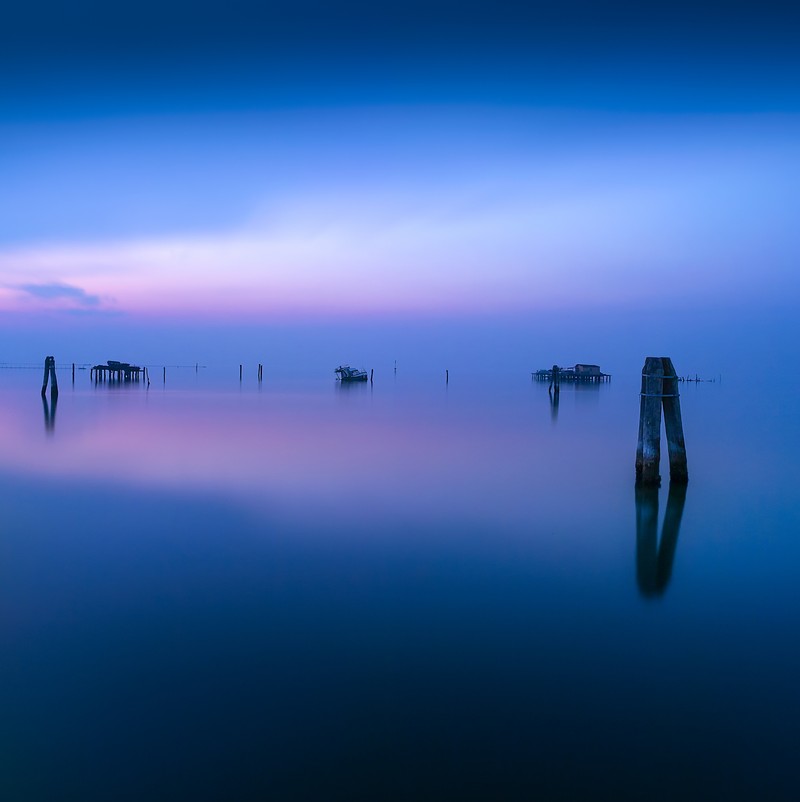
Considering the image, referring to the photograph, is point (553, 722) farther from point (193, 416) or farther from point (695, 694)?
point (193, 416)

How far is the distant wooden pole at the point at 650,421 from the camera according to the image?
36.8 feet

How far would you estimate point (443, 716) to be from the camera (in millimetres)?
4430

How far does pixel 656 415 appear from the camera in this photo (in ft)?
37.0

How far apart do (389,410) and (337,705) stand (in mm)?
29633

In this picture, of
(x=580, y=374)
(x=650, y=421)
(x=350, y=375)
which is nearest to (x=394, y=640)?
(x=650, y=421)

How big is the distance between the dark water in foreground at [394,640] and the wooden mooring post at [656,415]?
0.69 meters

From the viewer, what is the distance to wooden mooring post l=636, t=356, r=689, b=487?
11.2m

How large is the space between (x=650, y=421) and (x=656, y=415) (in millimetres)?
146

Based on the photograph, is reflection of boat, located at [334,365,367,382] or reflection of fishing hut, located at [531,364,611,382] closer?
reflection of boat, located at [334,365,367,382]

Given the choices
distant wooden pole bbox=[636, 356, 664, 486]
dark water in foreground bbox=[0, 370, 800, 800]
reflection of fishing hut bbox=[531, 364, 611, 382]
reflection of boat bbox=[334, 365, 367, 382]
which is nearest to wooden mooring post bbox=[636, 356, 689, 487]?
distant wooden pole bbox=[636, 356, 664, 486]

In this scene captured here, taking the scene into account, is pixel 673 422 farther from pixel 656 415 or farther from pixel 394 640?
pixel 394 640

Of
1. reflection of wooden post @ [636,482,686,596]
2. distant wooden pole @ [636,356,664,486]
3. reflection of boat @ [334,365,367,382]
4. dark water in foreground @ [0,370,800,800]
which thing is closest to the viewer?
dark water in foreground @ [0,370,800,800]

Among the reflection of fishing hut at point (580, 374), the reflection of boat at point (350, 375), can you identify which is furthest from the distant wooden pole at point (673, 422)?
the reflection of fishing hut at point (580, 374)

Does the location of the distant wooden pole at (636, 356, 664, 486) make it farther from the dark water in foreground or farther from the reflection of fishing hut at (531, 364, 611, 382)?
the reflection of fishing hut at (531, 364, 611, 382)
